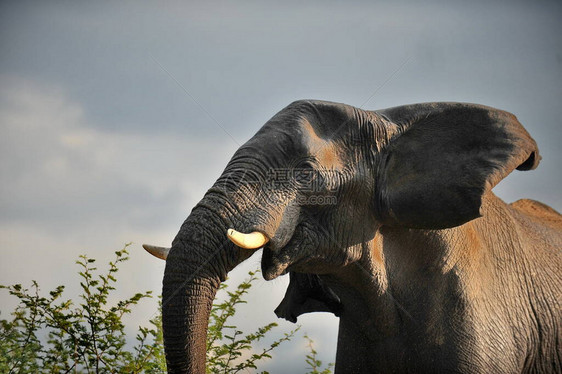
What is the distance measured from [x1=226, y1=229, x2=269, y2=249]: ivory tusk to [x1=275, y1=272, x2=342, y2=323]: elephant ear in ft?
5.12

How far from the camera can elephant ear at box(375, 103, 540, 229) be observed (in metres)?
5.27

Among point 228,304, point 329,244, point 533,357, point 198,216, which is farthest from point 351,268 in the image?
point 228,304

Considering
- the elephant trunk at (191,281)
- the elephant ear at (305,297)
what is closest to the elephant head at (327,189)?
the elephant trunk at (191,281)

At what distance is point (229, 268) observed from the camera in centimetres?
503

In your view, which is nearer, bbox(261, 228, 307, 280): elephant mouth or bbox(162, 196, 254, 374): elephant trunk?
bbox(162, 196, 254, 374): elephant trunk

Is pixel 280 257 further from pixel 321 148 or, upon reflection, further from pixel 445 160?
pixel 445 160

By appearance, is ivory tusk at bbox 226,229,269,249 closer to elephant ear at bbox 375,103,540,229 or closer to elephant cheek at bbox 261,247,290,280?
elephant cheek at bbox 261,247,290,280

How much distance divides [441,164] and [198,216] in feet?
5.93

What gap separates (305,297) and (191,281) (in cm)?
180

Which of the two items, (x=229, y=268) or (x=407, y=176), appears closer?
(x=229, y=268)

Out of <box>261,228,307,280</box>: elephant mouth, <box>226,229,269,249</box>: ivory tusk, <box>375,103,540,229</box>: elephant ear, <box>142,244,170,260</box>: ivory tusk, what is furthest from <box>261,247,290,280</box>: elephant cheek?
<box>375,103,540,229</box>: elephant ear

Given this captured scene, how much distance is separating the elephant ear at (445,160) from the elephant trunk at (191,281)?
127cm

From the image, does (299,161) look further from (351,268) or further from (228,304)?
(228,304)

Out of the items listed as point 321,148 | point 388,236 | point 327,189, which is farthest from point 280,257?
point 388,236
